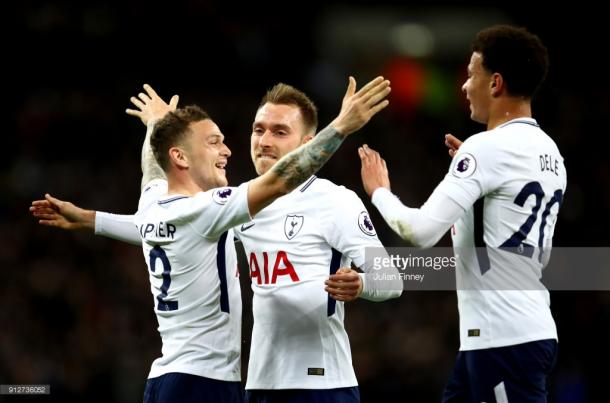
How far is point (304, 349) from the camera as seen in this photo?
19.6ft

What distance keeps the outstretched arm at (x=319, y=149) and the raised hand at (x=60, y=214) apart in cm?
175

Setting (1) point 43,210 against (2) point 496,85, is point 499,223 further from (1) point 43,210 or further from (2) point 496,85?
(1) point 43,210

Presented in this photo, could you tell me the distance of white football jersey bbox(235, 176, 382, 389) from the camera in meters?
5.94

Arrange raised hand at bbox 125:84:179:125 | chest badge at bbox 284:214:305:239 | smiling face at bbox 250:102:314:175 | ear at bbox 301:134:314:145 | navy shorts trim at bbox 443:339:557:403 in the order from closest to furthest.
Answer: navy shorts trim at bbox 443:339:557:403, chest badge at bbox 284:214:305:239, smiling face at bbox 250:102:314:175, ear at bbox 301:134:314:145, raised hand at bbox 125:84:179:125

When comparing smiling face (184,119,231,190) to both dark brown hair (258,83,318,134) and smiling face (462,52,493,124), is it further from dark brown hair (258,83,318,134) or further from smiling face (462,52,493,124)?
smiling face (462,52,493,124)

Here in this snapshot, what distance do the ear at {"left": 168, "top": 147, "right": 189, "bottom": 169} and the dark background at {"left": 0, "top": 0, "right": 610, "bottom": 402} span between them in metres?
7.71

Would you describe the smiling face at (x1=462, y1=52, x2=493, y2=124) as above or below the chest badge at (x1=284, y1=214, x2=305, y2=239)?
above

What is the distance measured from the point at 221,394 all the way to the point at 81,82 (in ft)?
46.2

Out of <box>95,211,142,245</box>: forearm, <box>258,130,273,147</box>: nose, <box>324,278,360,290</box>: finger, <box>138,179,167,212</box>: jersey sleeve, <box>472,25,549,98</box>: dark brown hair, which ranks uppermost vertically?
<box>472,25,549,98</box>: dark brown hair

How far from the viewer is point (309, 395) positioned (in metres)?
5.88

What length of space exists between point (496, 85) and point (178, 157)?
1963mm

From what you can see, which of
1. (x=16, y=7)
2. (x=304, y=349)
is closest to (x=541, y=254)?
(x=304, y=349)

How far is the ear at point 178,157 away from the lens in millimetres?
6152

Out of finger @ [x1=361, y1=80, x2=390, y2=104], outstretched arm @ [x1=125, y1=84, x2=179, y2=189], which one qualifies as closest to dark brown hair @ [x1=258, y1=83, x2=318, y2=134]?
outstretched arm @ [x1=125, y1=84, x2=179, y2=189]
